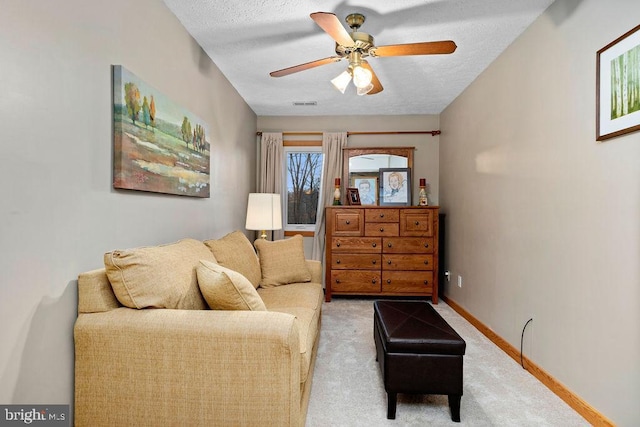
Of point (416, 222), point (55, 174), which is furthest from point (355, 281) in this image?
point (55, 174)

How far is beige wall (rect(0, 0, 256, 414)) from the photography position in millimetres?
1168

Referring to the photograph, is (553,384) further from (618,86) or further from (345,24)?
(345,24)

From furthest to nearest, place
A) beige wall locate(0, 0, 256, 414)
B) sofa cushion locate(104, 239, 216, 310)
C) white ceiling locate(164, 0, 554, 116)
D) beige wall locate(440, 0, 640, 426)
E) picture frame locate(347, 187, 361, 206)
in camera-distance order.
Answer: picture frame locate(347, 187, 361, 206)
white ceiling locate(164, 0, 554, 116)
beige wall locate(440, 0, 640, 426)
sofa cushion locate(104, 239, 216, 310)
beige wall locate(0, 0, 256, 414)

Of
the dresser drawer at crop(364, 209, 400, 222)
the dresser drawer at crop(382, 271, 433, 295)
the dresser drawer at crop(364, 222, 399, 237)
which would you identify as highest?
the dresser drawer at crop(364, 209, 400, 222)

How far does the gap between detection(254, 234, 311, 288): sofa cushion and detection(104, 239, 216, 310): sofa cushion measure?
3.59 ft

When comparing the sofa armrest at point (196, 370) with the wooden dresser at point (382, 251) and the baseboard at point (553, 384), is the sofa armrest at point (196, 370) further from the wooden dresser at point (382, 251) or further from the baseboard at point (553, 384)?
the wooden dresser at point (382, 251)

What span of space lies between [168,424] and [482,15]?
2976mm

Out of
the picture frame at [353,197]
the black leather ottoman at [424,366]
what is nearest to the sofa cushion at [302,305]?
the black leather ottoman at [424,366]

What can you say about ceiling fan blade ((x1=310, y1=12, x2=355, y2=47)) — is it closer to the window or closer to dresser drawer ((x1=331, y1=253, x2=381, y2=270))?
dresser drawer ((x1=331, y1=253, x2=381, y2=270))

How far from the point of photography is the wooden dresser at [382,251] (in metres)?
4.03

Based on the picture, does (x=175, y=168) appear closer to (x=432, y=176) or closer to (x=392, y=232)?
(x=392, y=232)

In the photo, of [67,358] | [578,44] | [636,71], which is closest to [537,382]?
[636,71]

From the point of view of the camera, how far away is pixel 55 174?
133cm

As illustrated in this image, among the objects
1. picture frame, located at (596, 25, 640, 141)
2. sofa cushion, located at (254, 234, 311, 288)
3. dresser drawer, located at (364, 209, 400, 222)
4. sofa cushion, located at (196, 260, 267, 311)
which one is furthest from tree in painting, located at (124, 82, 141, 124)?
dresser drawer, located at (364, 209, 400, 222)
